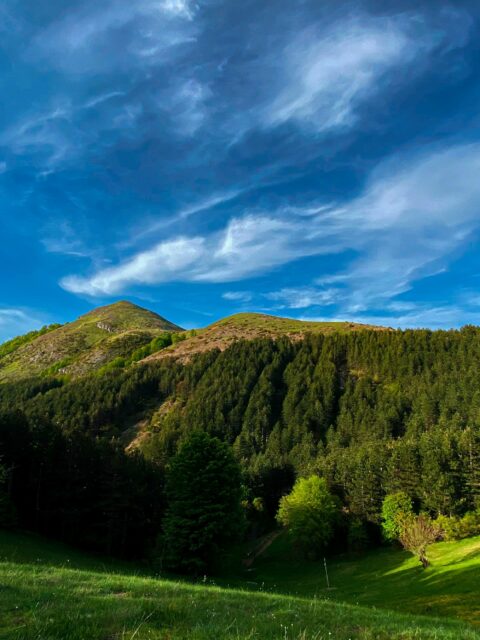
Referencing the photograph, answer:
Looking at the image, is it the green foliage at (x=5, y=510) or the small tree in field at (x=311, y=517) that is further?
the small tree in field at (x=311, y=517)

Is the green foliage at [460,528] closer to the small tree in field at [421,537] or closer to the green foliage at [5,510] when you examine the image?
the small tree in field at [421,537]

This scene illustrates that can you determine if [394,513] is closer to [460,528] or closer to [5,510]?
[460,528]

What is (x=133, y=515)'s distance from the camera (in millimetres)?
69125

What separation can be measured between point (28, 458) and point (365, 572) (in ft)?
187

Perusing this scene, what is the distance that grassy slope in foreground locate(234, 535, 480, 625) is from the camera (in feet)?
119

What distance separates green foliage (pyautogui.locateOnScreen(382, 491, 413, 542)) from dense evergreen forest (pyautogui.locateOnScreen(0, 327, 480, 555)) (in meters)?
3.60

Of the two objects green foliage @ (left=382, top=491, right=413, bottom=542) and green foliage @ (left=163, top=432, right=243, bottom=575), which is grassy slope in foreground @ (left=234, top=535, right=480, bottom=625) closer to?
green foliage @ (left=382, top=491, right=413, bottom=542)

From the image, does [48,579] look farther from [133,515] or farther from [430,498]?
[430,498]

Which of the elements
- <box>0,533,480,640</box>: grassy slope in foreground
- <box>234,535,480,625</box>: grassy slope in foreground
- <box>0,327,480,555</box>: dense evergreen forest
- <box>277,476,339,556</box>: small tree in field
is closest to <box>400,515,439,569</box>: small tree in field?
<box>234,535,480,625</box>: grassy slope in foreground

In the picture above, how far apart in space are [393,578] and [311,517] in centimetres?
2646

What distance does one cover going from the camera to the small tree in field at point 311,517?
80250 mm

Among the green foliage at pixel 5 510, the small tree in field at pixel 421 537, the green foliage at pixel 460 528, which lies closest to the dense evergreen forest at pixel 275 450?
the green foliage at pixel 5 510

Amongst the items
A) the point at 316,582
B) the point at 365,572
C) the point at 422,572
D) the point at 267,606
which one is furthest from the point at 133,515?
the point at 267,606

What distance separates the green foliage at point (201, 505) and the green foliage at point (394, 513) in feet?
136
